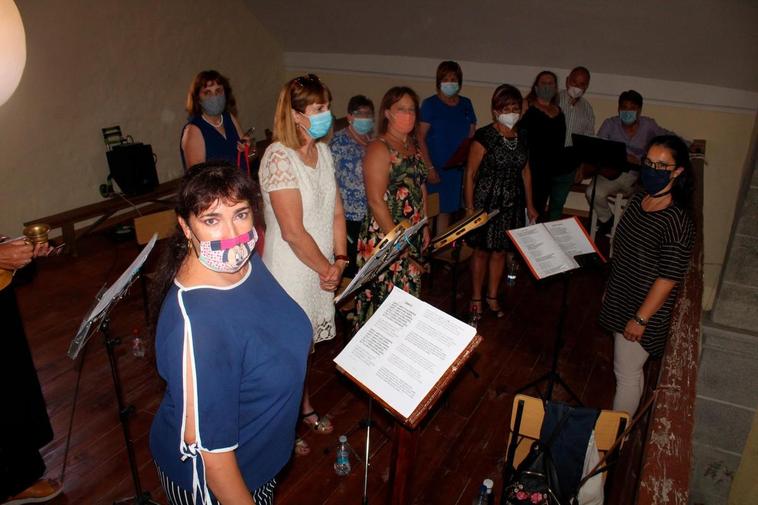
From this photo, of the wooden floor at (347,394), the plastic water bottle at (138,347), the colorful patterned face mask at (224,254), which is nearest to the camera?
the colorful patterned face mask at (224,254)

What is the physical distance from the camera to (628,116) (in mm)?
4875

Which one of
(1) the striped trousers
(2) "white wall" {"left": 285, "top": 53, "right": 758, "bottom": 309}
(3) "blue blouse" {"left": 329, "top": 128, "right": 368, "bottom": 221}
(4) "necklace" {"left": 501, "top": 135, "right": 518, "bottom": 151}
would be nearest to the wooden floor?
(1) the striped trousers

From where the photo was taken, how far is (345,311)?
339cm

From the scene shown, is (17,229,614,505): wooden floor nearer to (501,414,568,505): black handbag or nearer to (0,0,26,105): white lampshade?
(501,414,568,505): black handbag

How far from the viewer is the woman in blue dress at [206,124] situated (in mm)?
3553

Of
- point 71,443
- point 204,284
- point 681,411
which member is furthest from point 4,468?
point 681,411

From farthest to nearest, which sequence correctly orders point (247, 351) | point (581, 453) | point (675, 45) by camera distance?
point (675, 45), point (581, 453), point (247, 351)

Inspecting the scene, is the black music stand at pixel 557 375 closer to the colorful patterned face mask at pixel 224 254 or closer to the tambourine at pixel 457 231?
the tambourine at pixel 457 231

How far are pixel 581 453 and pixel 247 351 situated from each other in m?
1.49

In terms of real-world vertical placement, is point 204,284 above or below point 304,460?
above

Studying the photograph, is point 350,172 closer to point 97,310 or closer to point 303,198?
point 303,198

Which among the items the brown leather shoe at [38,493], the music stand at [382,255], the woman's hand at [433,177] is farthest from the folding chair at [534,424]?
the woman's hand at [433,177]

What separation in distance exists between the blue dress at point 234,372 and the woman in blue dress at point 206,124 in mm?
2182

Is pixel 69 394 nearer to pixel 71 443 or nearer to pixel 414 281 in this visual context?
pixel 71 443
